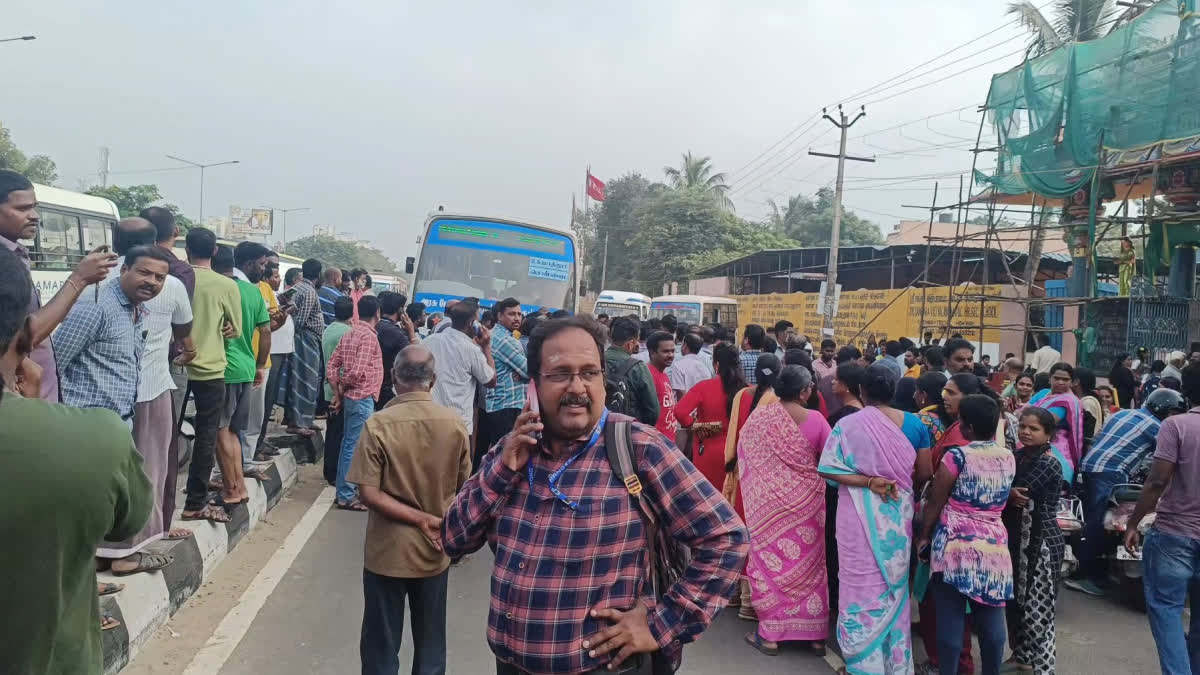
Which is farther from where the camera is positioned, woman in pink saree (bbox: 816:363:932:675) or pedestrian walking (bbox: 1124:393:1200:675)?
woman in pink saree (bbox: 816:363:932:675)

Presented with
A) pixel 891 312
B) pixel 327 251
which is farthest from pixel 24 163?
pixel 327 251

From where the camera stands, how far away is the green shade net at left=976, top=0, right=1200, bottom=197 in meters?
11.4

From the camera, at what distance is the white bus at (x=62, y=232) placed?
49.1 feet

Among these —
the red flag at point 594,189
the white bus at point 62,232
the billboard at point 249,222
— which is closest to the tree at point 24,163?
the white bus at point 62,232

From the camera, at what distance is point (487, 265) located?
12242mm

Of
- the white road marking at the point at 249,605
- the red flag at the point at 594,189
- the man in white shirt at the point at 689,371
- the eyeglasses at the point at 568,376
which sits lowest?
the white road marking at the point at 249,605

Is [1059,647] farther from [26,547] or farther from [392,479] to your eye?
[26,547]

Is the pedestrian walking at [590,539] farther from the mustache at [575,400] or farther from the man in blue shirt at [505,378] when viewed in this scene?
the man in blue shirt at [505,378]

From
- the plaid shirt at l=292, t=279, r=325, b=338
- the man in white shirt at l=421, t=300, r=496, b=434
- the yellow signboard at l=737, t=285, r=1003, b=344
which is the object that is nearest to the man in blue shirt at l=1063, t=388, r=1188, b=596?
the man in white shirt at l=421, t=300, r=496, b=434

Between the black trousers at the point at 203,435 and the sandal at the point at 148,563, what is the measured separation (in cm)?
92

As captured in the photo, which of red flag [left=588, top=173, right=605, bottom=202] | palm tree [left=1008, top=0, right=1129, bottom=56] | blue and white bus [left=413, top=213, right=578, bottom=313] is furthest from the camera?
red flag [left=588, top=173, right=605, bottom=202]

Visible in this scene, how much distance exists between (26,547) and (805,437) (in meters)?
3.77

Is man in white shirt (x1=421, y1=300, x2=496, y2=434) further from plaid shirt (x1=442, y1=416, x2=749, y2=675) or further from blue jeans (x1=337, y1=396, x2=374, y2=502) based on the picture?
plaid shirt (x1=442, y1=416, x2=749, y2=675)

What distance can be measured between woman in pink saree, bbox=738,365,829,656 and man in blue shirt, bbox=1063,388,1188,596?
228cm
